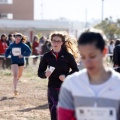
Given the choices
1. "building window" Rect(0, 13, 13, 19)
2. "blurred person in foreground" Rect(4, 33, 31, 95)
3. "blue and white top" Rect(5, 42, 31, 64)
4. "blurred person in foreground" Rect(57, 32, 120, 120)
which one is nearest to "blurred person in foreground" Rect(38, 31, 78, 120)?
"blurred person in foreground" Rect(57, 32, 120, 120)

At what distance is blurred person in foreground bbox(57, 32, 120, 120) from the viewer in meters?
3.25

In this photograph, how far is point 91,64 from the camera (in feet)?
10.5

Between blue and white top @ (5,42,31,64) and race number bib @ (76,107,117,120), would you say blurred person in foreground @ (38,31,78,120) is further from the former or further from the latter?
blue and white top @ (5,42,31,64)

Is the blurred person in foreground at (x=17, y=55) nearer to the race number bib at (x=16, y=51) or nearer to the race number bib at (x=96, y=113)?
the race number bib at (x=16, y=51)

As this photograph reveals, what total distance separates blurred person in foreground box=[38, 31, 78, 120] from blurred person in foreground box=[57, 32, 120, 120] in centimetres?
365

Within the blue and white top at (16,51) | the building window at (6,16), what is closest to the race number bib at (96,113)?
the blue and white top at (16,51)

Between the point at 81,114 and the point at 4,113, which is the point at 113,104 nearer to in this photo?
the point at 81,114

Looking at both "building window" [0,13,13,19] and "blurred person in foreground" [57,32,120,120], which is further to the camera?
"building window" [0,13,13,19]

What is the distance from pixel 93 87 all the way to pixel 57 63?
384 cm

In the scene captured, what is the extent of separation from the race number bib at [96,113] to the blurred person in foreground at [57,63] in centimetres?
366

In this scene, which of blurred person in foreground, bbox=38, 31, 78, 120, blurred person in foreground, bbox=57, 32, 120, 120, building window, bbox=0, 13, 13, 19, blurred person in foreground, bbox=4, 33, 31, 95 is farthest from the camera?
building window, bbox=0, 13, 13, 19

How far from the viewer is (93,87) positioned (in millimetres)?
3328

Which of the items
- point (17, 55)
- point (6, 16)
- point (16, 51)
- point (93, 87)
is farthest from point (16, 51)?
point (6, 16)

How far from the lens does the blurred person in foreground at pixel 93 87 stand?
10.7ft
